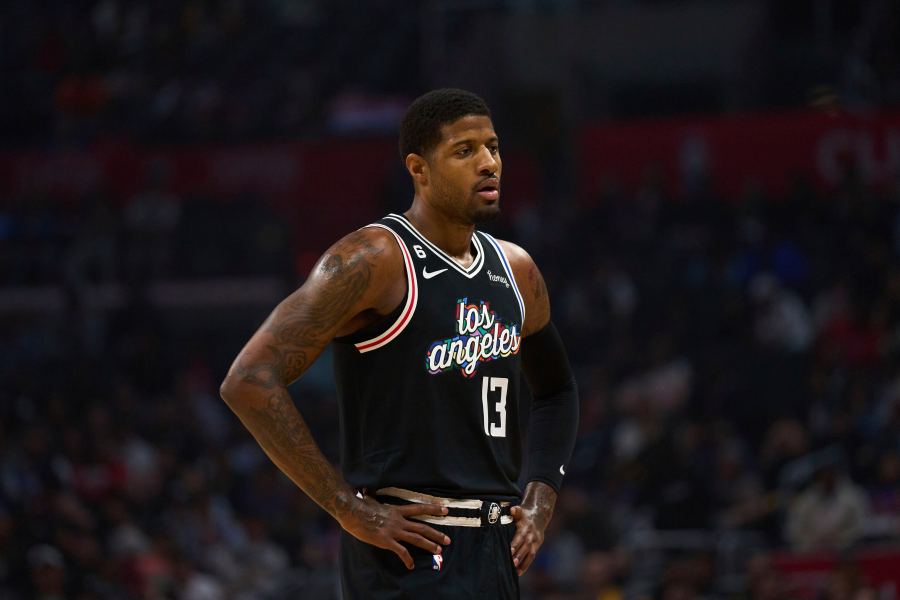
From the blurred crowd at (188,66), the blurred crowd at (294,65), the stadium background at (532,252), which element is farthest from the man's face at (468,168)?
the blurred crowd at (188,66)

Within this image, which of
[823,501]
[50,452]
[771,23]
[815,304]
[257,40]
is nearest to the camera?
[823,501]

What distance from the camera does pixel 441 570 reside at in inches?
162

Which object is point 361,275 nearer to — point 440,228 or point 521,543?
point 440,228

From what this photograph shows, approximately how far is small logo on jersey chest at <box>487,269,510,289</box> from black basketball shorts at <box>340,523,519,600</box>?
0.76 meters

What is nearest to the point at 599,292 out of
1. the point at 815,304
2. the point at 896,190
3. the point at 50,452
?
the point at 815,304

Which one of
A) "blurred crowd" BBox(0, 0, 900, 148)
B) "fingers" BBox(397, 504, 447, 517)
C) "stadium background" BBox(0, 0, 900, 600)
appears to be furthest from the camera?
"blurred crowd" BBox(0, 0, 900, 148)

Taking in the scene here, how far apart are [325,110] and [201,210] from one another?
95.5 inches

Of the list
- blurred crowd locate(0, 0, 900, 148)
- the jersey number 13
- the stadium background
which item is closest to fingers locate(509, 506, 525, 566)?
the jersey number 13

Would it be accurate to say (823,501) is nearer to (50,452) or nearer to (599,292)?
(599,292)

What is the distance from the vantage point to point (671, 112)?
745 inches

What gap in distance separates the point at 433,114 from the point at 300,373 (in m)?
0.91

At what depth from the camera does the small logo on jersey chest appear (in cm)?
450

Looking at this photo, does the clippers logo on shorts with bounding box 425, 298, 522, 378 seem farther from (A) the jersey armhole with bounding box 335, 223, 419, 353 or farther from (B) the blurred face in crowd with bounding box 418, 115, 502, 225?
(B) the blurred face in crowd with bounding box 418, 115, 502, 225

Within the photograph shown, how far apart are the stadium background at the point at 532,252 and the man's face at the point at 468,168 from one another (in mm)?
5635
